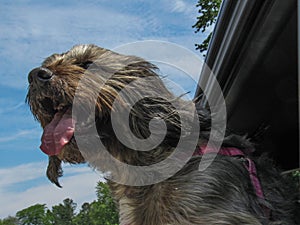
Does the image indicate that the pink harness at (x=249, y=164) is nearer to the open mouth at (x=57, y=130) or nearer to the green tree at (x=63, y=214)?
the open mouth at (x=57, y=130)

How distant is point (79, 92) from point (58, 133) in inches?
9.4

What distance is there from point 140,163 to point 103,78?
50 cm

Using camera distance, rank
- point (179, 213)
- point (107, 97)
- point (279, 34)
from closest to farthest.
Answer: point (179, 213)
point (107, 97)
point (279, 34)

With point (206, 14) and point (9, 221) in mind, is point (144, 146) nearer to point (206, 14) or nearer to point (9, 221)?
point (206, 14)

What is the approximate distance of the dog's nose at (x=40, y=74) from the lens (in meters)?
2.52

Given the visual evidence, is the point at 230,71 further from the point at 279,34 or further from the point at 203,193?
the point at 203,193

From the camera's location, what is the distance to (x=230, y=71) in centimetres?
360

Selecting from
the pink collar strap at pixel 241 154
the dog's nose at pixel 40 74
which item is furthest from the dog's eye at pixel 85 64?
the pink collar strap at pixel 241 154

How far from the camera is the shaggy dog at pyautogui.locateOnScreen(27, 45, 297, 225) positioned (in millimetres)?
2441

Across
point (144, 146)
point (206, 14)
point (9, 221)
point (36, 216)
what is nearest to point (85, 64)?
point (144, 146)

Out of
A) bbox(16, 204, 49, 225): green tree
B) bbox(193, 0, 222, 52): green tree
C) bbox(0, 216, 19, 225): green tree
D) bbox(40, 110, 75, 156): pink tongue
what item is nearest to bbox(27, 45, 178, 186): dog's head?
bbox(40, 110, 75, 156): pink tongue

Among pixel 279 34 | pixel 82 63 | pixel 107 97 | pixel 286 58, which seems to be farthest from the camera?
pixel 286 58

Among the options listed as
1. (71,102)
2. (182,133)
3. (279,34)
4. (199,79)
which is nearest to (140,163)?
(182,133)

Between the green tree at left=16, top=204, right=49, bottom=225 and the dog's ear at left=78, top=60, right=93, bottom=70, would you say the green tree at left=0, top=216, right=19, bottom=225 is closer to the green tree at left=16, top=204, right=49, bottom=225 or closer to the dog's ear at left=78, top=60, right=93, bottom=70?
the green tree at left=16, top=204, right=49, bottom=225
